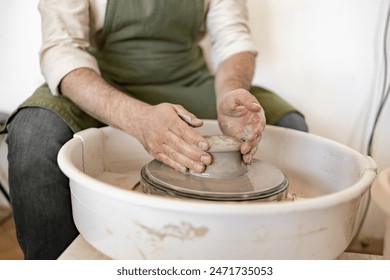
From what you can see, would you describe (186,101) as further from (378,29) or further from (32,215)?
(378,29)

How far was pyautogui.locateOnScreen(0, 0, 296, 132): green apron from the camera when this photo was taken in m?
1.20

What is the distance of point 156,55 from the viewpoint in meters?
1.28

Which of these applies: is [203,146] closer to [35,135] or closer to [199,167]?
[199,167]

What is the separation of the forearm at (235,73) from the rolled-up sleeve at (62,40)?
0.37 meters

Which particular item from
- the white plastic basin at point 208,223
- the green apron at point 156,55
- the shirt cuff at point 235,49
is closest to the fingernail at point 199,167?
the white plastic basin at point 208,223

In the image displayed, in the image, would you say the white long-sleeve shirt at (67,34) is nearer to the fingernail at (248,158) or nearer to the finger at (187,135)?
the finger at (187,135)

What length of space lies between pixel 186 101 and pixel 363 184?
0.66 meters

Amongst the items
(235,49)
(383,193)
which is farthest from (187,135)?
(235,49)

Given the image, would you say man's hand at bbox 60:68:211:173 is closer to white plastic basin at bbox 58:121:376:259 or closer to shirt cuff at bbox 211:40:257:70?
white plastic basin at bbox 58:121:376:259

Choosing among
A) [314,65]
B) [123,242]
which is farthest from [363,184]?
[314,65]

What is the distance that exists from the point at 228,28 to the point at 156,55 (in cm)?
26

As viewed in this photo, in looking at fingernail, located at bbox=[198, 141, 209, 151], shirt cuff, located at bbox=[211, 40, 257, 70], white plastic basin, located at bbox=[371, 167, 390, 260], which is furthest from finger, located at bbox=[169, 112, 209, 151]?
shirt cuff, located at bbox=[211, 40, 257, 70]

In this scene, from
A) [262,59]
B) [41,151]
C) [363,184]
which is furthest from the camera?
[262,59]
